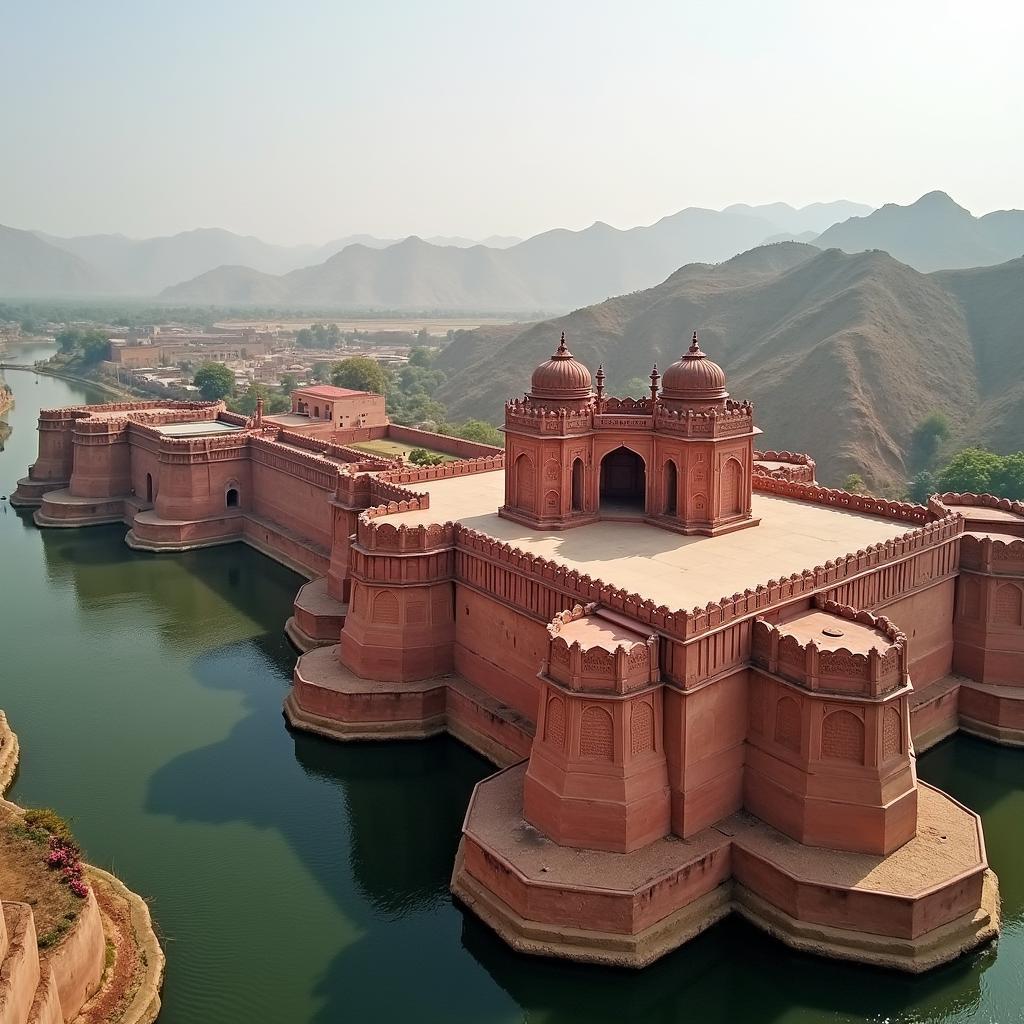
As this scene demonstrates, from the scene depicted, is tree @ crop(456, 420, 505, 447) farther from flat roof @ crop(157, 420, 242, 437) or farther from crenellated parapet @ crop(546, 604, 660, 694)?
crenellated parapet @ crop(546, 604, 660, 694)

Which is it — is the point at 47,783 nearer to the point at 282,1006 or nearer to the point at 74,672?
the point at 74,672

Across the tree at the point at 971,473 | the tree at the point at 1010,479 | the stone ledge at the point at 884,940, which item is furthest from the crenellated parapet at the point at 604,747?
the tree at the point at 971,473

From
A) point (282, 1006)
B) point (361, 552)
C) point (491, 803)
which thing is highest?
point (361, 552)

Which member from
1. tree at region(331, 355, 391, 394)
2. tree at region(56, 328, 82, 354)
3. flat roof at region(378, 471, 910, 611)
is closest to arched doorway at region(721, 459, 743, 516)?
flat roof at region(378, 471, 910, 611)

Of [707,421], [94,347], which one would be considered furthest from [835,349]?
[94,347]

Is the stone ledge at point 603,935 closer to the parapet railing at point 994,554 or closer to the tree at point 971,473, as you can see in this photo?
the parapet railing at point 994,554

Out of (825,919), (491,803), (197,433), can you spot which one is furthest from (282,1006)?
(197,433)
